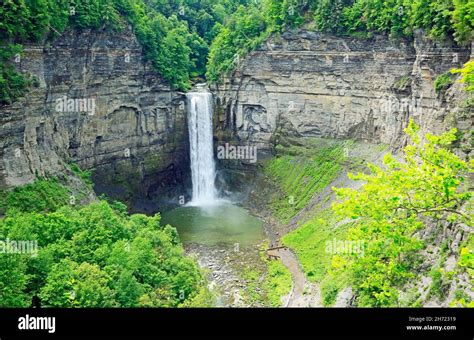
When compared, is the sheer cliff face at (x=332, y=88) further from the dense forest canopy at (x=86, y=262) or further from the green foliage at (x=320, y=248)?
the dense forest canopy at (x=86, y=262)

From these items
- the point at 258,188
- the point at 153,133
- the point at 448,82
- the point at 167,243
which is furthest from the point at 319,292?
the point at 153,133

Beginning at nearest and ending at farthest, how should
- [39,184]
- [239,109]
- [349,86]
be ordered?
[39,184] < [349,86] < [239,109]

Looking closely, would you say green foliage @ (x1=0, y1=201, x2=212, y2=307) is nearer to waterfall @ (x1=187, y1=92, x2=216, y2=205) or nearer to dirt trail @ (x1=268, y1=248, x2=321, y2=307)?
dirt trail @ (x1=268, y1=248, x2=321, y2=307)

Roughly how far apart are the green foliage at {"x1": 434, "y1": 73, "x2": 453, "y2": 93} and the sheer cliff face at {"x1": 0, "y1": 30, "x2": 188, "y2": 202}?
94.9 ft

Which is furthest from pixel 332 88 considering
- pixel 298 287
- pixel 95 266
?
pixel 95 266

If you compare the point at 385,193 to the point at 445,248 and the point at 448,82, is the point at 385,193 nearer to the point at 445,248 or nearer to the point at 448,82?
the point at 445,248

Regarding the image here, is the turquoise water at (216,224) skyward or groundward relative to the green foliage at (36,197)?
groundward

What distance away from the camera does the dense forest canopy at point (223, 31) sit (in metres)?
35.4

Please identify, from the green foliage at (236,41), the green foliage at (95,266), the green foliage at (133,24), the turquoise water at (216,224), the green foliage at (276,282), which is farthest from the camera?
the green foliage at (236,41)

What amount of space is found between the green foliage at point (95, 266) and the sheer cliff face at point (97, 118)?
6.91 meters

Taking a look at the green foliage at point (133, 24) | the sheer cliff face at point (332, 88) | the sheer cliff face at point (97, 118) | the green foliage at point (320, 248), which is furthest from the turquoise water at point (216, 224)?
the green foliage at point (133, 24)

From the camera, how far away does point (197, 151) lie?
202 ft

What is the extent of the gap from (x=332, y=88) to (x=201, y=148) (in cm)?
1653
